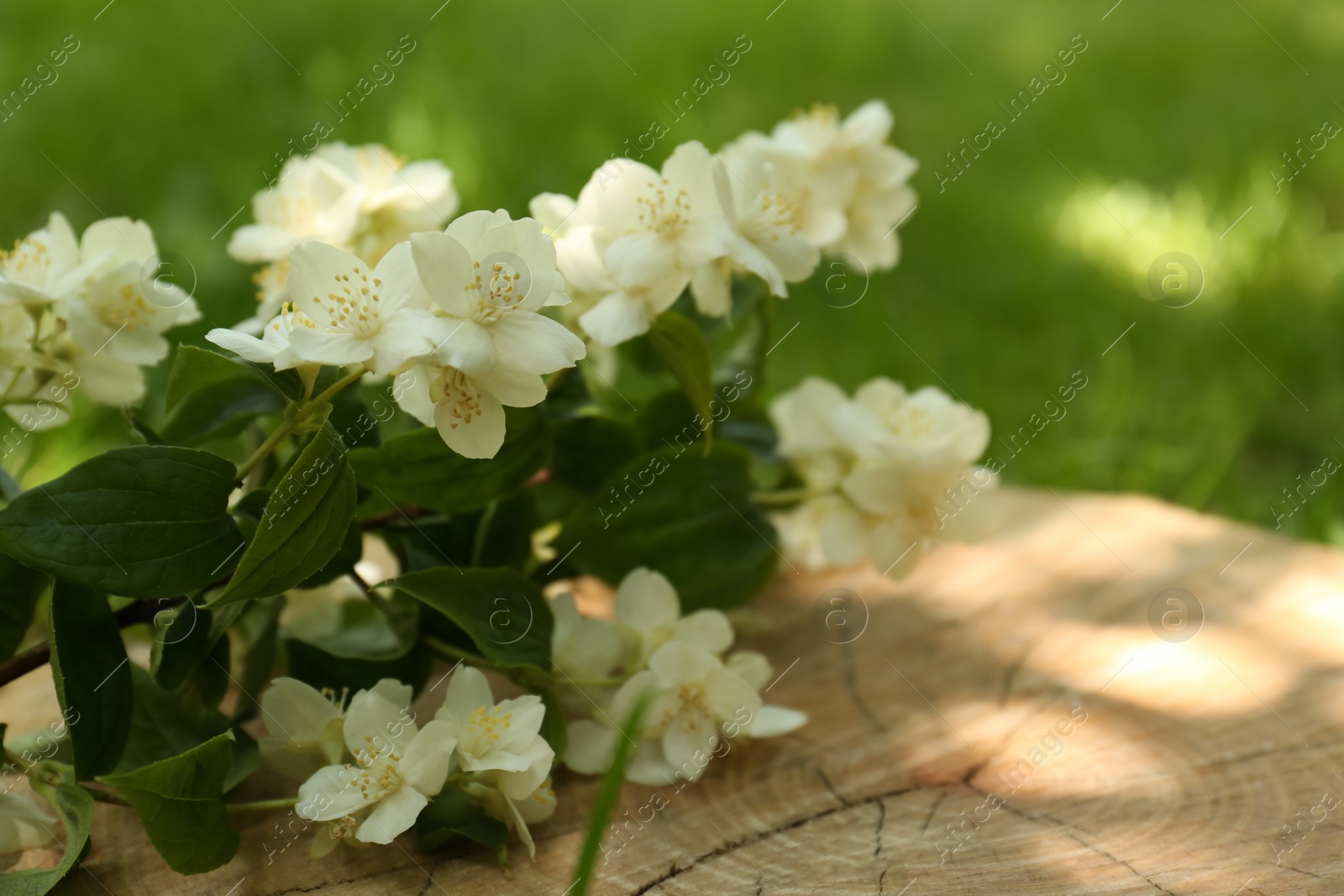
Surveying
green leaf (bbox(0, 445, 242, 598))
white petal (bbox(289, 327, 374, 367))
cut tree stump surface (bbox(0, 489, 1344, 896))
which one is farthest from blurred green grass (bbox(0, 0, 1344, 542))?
white petal (bbox(289, 327, 374, 367))

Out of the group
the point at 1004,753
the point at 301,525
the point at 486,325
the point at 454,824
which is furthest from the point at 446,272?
the point at 1004,753

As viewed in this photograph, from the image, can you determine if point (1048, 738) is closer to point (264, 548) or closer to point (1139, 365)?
point (264, 548)

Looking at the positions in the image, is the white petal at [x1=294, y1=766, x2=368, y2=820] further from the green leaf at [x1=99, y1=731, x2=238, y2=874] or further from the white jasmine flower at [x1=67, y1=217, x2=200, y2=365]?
the white jasmine flower at [x1=67, y1=217, x2=200, y2=365]

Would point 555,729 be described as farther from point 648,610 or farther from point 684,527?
point 684,527

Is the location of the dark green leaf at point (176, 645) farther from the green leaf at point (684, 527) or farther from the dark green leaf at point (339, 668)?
the green leaf at point (684, 527)

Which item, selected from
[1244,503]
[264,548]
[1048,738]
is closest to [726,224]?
[264,548]
